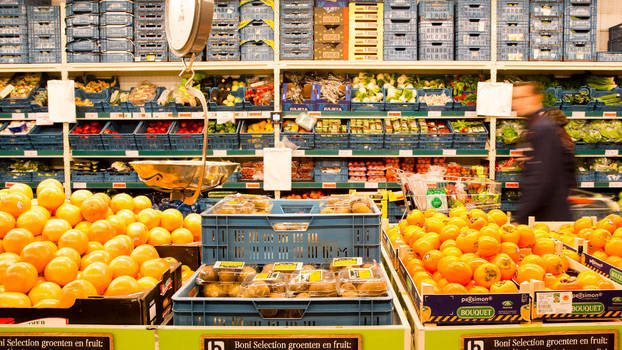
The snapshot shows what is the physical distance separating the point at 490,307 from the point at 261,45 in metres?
4.14

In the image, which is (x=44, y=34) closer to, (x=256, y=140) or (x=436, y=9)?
(x=256, y=140)

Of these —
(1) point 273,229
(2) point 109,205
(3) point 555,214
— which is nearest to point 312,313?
(1) point 273,229

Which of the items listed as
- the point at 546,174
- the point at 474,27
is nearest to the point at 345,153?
the point at 474,27

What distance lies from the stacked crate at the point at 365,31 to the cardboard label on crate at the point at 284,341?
4.02m

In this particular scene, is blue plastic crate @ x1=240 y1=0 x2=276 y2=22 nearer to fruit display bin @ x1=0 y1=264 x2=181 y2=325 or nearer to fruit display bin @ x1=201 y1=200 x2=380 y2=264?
fruit display bin @ x1=201 y1=200 x2=380 y2=264

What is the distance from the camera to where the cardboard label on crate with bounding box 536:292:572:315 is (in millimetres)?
1393

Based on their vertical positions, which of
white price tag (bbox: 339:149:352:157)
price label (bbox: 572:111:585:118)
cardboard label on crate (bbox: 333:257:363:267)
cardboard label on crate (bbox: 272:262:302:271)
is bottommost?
cardboard label on crate (bbox: 272:262:302:271)

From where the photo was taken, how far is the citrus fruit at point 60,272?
1.57m

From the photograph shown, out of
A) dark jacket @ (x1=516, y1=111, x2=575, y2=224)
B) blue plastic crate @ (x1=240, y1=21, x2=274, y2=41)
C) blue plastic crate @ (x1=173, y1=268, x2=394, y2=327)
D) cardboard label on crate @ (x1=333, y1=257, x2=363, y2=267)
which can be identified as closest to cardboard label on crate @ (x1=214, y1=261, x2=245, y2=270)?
blue plastic crate @ (x1=173, y1=268, x2=394, y2=327)

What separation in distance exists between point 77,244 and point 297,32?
3.72m

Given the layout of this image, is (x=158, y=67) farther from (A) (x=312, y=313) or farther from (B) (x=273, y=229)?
(A) (x=312, y=313)

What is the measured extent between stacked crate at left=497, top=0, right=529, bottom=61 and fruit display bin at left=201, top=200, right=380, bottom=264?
13.2 ft

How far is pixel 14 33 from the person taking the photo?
499 cm

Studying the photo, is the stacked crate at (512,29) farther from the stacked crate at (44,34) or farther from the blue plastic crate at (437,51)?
the stacked crate at (44,34)
